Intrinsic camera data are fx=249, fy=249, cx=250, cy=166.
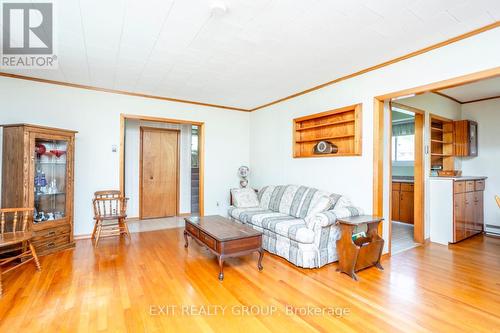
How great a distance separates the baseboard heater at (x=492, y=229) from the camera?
4344 millimetres

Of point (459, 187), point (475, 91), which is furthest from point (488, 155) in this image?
point (459, 187)

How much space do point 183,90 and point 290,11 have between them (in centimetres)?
265

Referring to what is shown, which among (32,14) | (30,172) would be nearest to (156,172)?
(30,172)

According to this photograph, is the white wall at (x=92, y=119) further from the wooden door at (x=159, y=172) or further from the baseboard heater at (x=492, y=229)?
the baseboard heater at (x=492, y=229)

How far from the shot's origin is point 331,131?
3869 millimetres

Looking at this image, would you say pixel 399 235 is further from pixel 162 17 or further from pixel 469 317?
pixel 162 17

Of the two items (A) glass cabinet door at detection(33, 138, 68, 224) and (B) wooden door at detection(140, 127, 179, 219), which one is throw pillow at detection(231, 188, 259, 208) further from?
(A) glass cabinet door at detection(33, 138, 68, 224)

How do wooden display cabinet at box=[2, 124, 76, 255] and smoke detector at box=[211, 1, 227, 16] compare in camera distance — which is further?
wooden display cabinet at box=[2, 124, 76, 255]

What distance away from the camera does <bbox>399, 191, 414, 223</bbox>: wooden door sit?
4986 mm

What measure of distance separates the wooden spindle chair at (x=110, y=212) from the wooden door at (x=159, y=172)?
1343 millimetres

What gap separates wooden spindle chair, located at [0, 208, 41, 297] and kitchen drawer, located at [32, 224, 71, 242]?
14 cm

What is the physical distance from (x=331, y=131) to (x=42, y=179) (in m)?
4.19

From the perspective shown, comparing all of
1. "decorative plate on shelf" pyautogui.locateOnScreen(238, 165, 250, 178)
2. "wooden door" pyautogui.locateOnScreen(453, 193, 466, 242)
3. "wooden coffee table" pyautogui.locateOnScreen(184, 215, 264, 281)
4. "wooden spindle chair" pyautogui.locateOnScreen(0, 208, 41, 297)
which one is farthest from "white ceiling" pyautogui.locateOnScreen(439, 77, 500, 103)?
"wooden spindle chair" pyautogui.locateOnScreen(0, 208, 41, 297)

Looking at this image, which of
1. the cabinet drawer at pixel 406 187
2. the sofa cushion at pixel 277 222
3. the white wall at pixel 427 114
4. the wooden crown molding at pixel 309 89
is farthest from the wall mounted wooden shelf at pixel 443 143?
the sofa cushion at pixel 277 222
